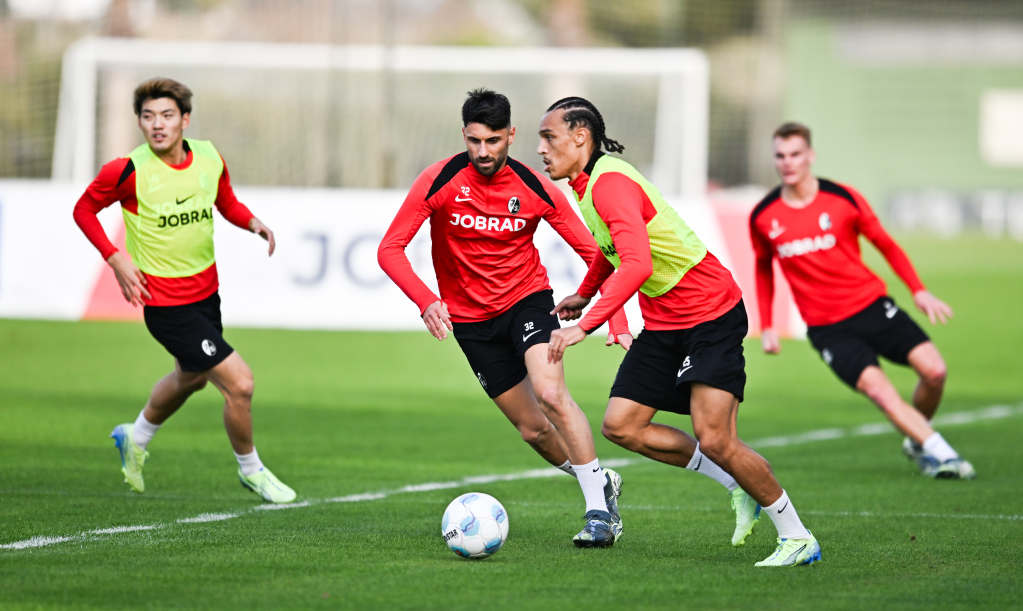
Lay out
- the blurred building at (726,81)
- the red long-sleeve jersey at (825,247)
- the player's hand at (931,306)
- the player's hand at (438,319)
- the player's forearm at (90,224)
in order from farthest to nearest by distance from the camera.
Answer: the blurred building at (726,81) < the red long-sleeve jersey at (825,247) < the player's hand at (931,306) < the player's forearm at (90,224) < the player's hand at (438,319)

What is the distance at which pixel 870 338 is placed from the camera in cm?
927

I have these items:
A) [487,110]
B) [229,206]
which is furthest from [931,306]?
[229,206]

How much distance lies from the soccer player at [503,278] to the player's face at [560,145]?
34 cm

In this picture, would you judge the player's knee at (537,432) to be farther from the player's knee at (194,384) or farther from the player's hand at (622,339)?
the player's knee at (194,384)

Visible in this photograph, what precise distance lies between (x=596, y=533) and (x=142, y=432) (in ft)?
10.5

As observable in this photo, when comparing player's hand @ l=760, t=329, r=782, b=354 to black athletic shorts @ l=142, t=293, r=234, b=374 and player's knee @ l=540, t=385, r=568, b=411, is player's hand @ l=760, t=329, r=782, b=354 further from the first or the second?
black athletic shorts @ l=142, t=293, r=234, b=374

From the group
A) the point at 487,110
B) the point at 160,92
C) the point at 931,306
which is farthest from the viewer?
the point at 931,306

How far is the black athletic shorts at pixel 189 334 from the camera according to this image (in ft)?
24.8

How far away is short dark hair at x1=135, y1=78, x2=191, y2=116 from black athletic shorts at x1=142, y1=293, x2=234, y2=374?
1.22 meters

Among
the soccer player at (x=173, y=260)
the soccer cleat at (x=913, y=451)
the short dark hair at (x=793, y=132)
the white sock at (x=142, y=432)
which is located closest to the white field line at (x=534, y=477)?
the soccer player at (x=173, y=260)

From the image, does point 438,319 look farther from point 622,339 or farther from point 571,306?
point 622,339

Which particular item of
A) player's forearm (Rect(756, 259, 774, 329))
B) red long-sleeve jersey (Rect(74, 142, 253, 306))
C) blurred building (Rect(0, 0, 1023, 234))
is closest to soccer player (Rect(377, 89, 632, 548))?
red long-sleeve jersey (Rect(74, 142, 253, 306))

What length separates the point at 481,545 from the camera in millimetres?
5848

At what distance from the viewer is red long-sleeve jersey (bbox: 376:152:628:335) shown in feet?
21.3
